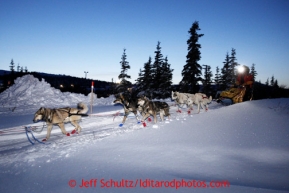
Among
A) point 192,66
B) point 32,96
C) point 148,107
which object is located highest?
point 192,66

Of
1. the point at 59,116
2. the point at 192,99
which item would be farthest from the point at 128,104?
the point at 192,99

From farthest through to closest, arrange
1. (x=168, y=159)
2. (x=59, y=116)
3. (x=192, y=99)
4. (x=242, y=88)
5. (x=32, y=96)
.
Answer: (x=32, y=96), (x=242, y=88), (x=192, y=99), (x=59, y=116), (x=168, y=159)

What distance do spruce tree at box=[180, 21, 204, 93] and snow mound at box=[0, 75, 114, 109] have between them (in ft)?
54.4

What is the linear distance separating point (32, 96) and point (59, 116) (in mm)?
11765

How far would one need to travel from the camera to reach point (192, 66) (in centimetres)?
2730

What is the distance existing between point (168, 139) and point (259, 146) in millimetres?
2771

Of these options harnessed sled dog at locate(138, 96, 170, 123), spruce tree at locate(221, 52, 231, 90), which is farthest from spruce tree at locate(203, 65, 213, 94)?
harnessed sled dog at locate(138, 96, 170, 123)

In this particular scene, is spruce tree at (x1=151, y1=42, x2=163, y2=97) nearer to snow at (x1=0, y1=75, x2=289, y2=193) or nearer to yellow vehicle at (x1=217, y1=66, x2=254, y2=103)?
yellow vehicle at (x1=217, y1=66, x2=254, y2=103)

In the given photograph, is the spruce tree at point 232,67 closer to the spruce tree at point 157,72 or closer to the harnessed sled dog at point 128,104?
the spruce tree at point 157,72

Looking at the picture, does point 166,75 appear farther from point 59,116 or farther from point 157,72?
point 59,116

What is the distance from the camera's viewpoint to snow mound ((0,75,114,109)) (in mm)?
15241

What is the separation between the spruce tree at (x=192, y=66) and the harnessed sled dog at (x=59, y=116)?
2253cm

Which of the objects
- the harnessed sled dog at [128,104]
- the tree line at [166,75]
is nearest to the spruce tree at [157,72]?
the tree line at [166,75]

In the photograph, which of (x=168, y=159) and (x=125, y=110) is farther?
Answer: (x=125, y=110)
